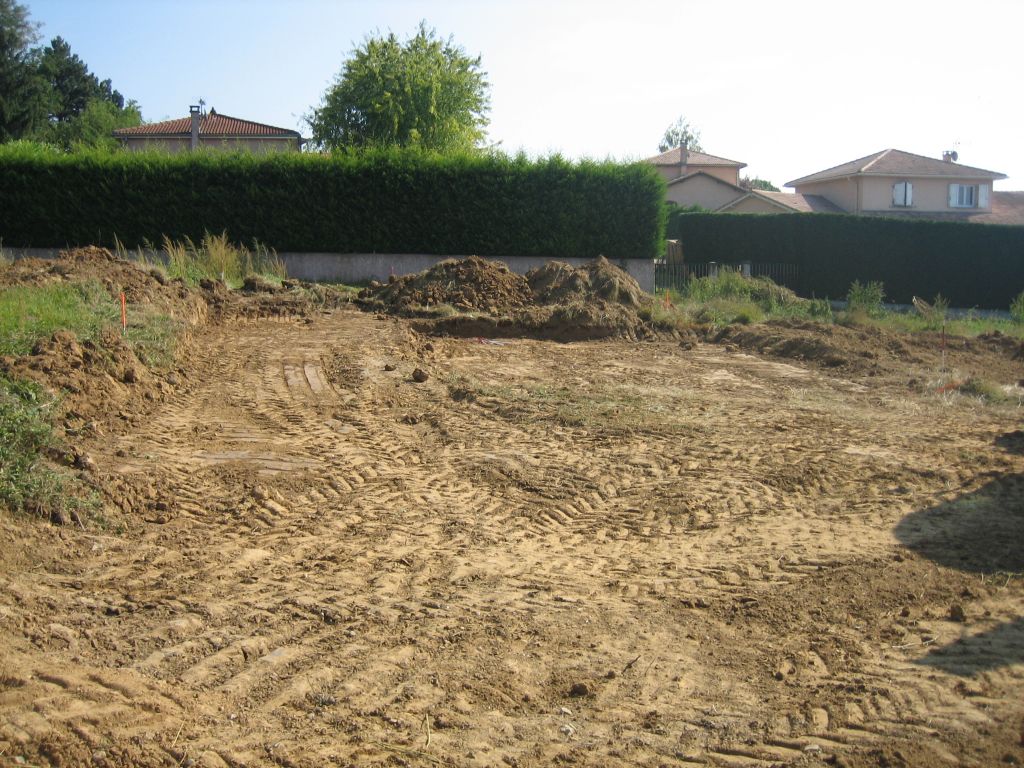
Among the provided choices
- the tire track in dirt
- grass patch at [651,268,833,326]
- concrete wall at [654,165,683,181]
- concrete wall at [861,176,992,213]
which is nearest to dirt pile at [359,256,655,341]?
grass patch at [651,268,833,326]

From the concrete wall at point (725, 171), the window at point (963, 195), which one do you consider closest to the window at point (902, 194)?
the window at point (963, 195)

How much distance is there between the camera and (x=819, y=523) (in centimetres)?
700

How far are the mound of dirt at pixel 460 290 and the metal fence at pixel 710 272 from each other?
27.6 feet

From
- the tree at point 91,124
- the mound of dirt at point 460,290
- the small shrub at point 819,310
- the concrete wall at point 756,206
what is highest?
the tree at point 91,124

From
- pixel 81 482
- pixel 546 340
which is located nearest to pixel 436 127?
pixel 546 340

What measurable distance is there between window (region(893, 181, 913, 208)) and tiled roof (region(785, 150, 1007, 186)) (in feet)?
2.07

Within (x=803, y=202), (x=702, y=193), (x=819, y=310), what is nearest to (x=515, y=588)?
(x=819, y=310)

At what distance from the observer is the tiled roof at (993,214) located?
44.6 metres

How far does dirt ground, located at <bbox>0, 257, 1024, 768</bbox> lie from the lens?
12.5ft

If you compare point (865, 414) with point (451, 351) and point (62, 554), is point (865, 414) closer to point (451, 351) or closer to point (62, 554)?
point (451, 351)

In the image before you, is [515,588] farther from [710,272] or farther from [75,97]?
[75,97]

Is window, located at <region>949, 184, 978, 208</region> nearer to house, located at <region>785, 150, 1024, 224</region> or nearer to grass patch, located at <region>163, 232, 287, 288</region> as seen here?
house, located at <region>785, 150, 1024, 224</region>

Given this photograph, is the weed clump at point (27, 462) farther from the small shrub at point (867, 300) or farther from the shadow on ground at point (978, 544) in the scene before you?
the small shrub at point (867, 300)

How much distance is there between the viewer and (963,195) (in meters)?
46.6
